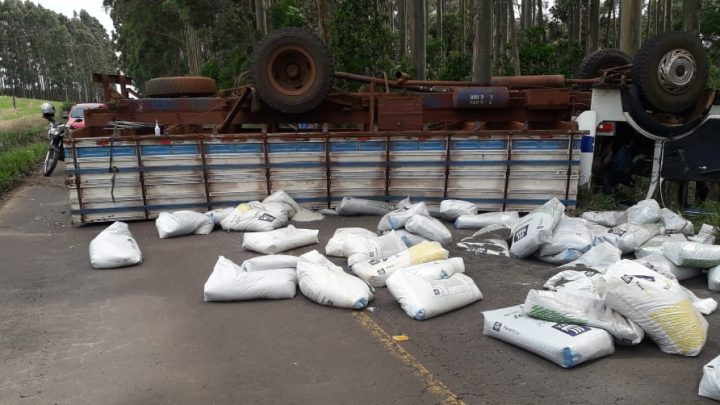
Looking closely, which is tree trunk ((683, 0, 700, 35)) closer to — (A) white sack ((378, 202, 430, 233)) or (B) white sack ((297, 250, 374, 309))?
(A) white sack ((378, 202, 430, 233))

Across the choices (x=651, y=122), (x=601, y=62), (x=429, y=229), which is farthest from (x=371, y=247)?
(x=601, y=62)

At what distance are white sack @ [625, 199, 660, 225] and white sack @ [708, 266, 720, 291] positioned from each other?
1.56 metres

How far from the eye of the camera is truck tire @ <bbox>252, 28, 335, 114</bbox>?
738 centimetres

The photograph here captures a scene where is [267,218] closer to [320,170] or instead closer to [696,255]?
[320,170]

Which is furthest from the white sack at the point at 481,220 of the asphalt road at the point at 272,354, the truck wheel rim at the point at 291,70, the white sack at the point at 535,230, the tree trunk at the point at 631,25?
the tree trunk at the point at 631,25

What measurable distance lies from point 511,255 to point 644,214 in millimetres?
1818

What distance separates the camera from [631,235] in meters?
5.63

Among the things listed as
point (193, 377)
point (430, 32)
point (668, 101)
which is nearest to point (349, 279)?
point (193, 377)

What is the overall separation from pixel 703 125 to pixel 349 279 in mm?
5457

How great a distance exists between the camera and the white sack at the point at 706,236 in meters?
5.57

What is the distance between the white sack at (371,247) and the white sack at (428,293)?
0.81 meters

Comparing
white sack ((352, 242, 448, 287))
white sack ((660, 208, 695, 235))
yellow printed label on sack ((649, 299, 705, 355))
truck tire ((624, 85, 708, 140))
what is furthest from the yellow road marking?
truck tire ((624, 85, 708, 140))

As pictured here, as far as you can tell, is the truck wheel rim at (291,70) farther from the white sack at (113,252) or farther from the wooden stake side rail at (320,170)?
the white sack at (113,252)

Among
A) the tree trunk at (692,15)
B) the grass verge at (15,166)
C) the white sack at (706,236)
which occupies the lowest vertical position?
the white sack at (706,236)
